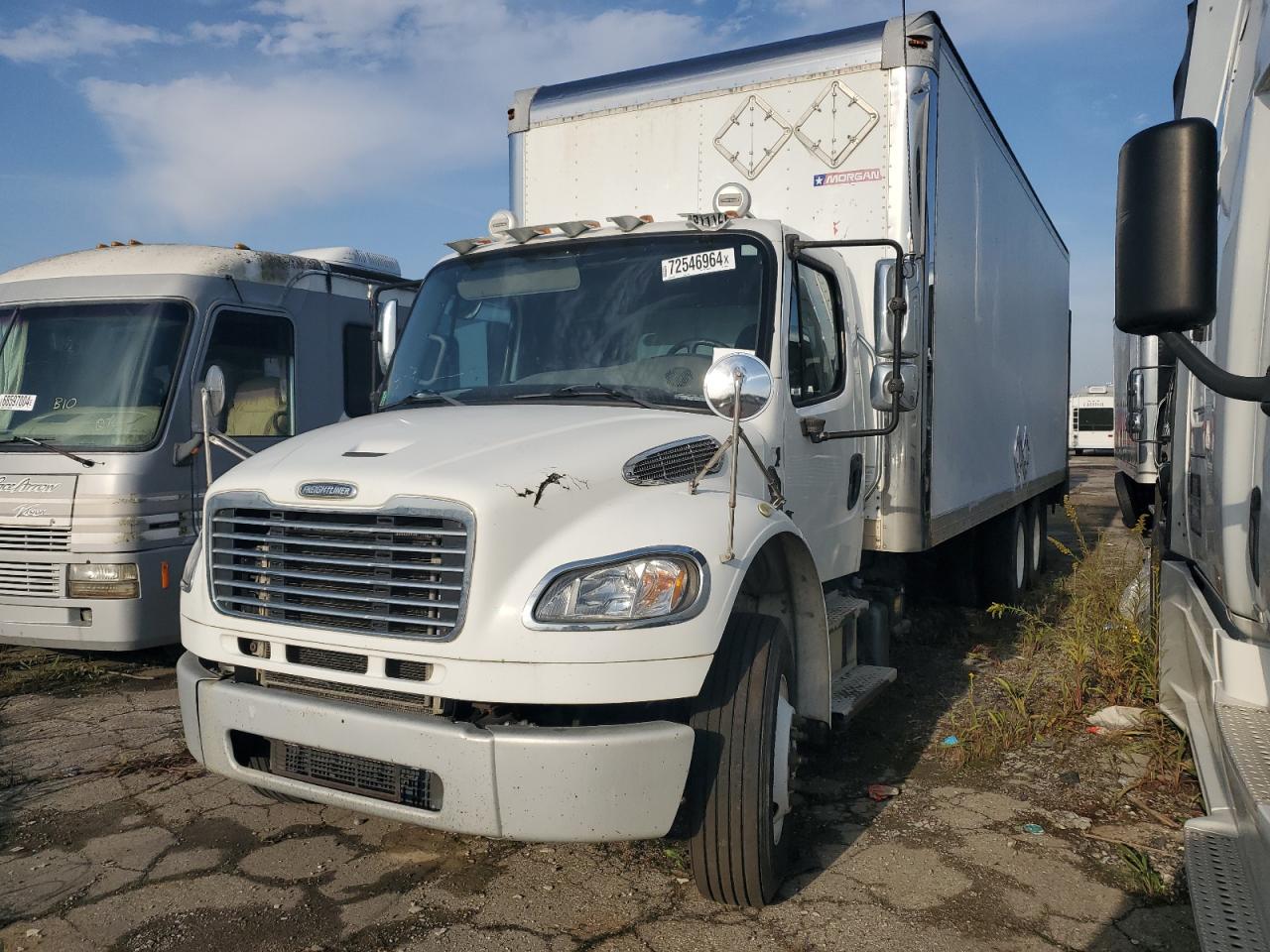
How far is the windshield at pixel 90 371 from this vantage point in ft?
20.3

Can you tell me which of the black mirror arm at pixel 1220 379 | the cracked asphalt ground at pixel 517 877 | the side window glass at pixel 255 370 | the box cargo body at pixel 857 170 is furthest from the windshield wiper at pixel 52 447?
the black mirror arm at pixel 1220 379

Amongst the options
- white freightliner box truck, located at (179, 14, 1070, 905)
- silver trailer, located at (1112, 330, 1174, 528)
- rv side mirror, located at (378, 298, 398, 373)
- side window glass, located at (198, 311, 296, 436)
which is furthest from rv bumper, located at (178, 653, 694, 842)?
silver trailer, located at (1112, 330, 1174, 528)

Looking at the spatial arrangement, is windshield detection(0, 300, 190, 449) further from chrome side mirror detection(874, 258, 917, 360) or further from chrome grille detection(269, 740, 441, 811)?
chrome side mirror detection(874, 258, 917, 360)

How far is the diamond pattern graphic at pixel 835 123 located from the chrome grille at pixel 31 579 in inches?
191

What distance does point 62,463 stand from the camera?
5.96 metres

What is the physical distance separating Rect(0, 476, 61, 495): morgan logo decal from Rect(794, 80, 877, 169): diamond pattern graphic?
468 cm

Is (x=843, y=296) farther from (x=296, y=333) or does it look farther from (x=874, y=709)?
(x=296, y=333)

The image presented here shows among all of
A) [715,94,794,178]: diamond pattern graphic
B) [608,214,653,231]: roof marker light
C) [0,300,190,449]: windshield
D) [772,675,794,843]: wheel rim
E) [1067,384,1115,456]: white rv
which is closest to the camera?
[772,675,794,843]: wheel rim

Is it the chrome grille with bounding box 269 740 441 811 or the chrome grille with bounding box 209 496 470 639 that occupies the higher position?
the chrome grille with bounding box 209 496 470 639

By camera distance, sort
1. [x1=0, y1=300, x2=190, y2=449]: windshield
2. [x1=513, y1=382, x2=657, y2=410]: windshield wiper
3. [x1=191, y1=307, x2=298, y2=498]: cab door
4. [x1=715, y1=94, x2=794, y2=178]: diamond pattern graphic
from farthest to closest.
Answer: [x1=191, y1=307, x2=298, y2=498]: cab door
[x1=0, y1=300, x2=190, y2=449]: windshield
[x1=715, y1=94, x2=794, y2=178]: diamond pattern graphic
[x1=513, y1=382, x2=657, y2=410]: windshield wiper

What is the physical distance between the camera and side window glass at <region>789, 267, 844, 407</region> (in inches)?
168

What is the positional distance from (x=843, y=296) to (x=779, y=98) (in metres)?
1.27

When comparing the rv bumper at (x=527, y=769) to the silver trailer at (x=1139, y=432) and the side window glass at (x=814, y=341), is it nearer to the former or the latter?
the side window glass at (x=814, y=341)

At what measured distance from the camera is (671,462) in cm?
345
